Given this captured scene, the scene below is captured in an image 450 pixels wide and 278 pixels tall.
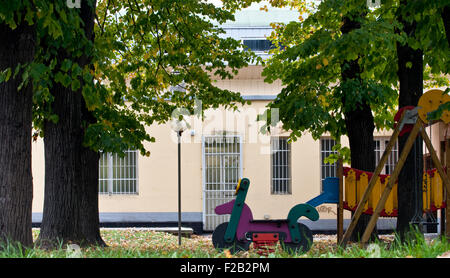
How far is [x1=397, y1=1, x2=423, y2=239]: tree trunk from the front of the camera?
984cm

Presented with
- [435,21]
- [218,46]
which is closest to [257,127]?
[218,46]

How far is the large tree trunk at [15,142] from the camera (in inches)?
313

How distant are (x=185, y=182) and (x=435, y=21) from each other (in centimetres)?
1395

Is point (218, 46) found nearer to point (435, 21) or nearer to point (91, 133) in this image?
point (91, 133)

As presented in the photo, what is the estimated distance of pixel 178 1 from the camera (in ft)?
44.7

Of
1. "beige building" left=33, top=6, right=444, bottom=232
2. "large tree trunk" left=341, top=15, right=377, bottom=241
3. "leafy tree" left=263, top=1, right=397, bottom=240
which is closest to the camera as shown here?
"leafy tree" left=263, top=1, right=397, bottom=240

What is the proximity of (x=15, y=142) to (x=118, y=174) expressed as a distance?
1424 cm

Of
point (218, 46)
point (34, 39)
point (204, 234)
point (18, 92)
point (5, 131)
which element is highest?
point (218, 46)

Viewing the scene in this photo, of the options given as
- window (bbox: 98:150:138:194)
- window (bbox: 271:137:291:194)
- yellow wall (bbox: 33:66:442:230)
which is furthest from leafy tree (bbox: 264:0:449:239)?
window (bbox: 98:150:138:194)

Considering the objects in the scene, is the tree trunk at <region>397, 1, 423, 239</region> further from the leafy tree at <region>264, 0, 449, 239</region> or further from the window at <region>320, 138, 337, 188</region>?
the window at <region>320, 138, 337, 188</region>

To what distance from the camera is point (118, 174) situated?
22156 mm

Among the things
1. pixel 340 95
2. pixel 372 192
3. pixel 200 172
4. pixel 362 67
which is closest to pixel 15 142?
pixel 340 95

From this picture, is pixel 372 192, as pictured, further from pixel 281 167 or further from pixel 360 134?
pixel 281 167

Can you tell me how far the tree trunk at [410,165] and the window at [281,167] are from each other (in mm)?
11901
